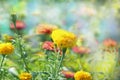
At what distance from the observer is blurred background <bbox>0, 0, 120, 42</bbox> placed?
316 cm

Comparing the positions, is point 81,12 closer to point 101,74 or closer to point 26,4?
point 26,4

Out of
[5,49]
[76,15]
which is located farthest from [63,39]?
[76,15]

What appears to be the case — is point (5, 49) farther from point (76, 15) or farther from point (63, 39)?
point (76, 15)

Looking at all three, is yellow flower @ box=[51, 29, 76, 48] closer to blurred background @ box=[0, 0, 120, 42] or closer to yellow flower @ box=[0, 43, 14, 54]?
yellow flower @ box=[0, 43, 14, 54]

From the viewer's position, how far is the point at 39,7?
138 inches

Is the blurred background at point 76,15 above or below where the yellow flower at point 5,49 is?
above

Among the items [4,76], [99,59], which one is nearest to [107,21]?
[99,59]

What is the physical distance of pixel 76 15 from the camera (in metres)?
3.45

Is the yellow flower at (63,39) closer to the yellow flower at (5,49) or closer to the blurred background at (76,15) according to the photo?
the yellow flower at (5,49)

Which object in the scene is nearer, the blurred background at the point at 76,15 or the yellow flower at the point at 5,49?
the yellow flower at the point at 5,49

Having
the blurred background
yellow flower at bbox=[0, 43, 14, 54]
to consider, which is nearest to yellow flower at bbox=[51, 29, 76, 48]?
yellow flower at bbox=[0, 43, 14, 54]

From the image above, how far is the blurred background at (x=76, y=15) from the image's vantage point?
316cm

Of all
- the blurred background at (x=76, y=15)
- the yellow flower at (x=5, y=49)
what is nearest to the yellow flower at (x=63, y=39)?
the yellow flower at (x=5, y=49)

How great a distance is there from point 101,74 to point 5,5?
1708 mm
